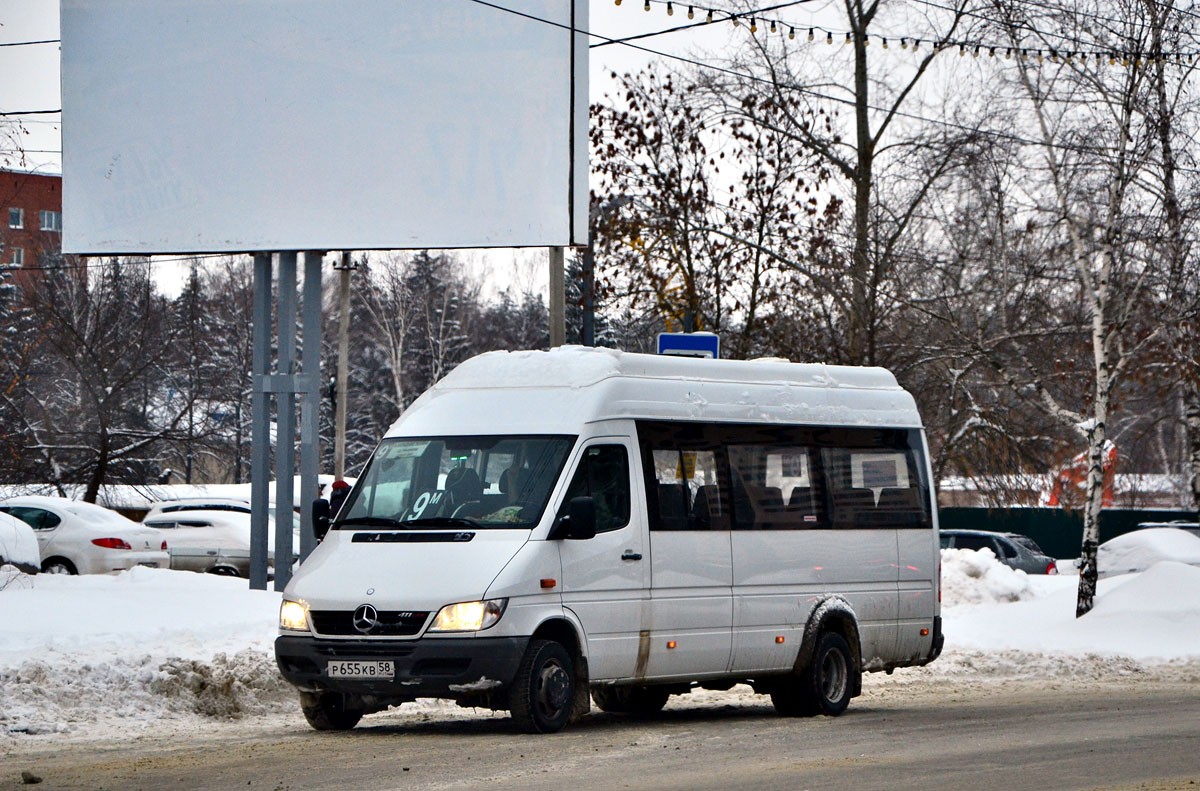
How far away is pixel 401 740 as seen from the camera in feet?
34.0

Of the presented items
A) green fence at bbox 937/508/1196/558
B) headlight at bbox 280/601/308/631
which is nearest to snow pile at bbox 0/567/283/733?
headlight at bbox 280/601/308/631

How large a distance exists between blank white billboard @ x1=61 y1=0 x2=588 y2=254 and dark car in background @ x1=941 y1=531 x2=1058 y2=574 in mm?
17289

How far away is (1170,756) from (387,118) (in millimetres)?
12745

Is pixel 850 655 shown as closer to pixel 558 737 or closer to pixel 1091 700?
pixel 1091 700

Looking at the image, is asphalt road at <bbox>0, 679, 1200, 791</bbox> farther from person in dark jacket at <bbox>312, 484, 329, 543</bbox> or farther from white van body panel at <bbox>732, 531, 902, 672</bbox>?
person in dark jacket at <bbox>312, 484, 329, 543</bbox>

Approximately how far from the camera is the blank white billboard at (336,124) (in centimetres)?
1953

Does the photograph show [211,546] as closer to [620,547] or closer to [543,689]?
[620,547]

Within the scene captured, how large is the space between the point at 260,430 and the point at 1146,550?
1665cm

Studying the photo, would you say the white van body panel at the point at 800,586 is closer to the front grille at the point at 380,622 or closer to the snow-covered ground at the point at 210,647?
the snow-covered ground at the point at 210,647

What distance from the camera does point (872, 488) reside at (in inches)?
539

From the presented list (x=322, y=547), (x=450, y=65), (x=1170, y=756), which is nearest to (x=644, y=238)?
(x=450, y=65)

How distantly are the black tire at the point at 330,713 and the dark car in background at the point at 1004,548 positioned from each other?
2425cm

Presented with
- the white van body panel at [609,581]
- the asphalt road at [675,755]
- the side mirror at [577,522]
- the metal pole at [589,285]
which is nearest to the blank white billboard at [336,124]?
the metal pole at [589,285]

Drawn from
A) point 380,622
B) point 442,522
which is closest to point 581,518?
point 442,522
